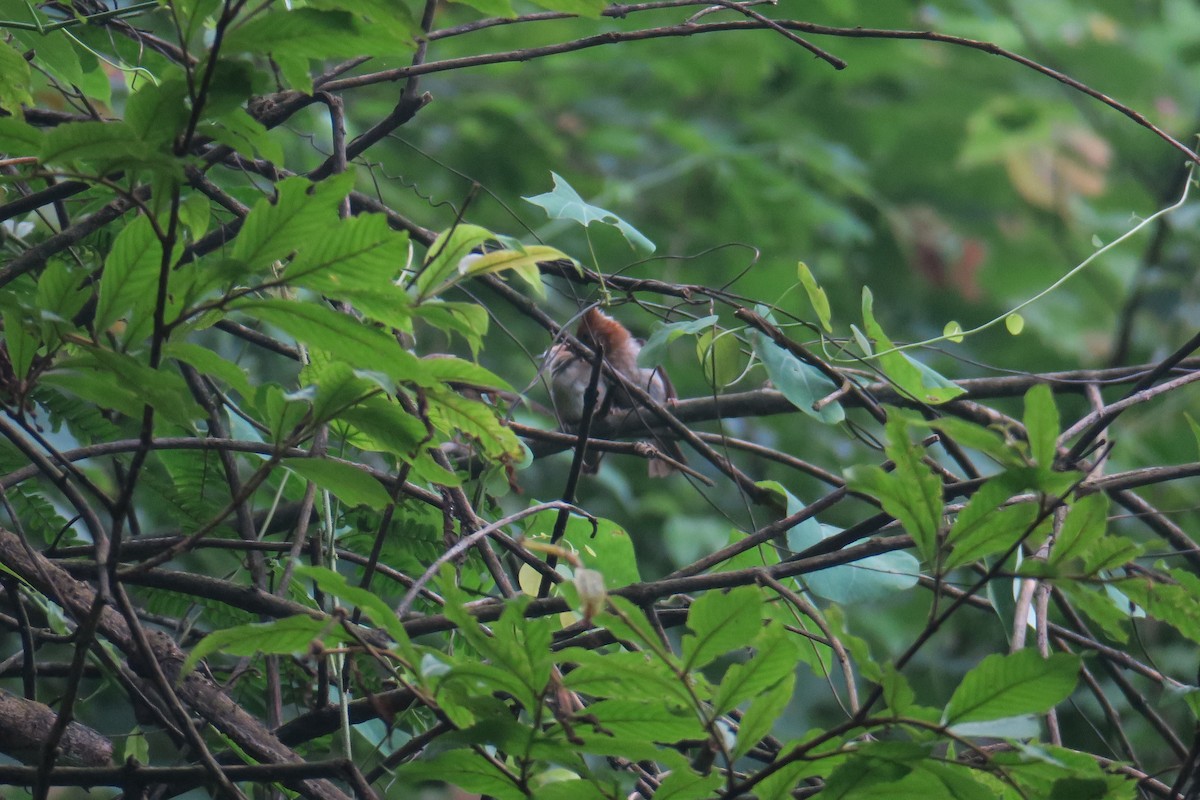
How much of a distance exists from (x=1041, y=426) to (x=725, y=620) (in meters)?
0.27

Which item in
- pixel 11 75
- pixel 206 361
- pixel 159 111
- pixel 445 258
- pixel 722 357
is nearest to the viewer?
pixel 159 111

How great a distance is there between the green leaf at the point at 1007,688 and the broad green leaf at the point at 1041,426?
0.15m

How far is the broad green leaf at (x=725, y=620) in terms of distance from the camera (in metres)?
0.78

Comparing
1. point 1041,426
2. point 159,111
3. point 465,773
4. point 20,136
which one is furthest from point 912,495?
point 20,136

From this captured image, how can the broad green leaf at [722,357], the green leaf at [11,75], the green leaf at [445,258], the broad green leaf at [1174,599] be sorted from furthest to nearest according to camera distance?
1. the broad green leaf at [722,357]
2. the green leaf at [11,75]
3. the green leaf at [445,258]
4. the broad green leaf at [1174,599]

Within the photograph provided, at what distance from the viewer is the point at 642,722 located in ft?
2.75

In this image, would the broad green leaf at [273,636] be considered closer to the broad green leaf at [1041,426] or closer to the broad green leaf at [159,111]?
the broad green leaf at [159,111]

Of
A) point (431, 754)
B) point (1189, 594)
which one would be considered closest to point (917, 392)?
point (1189, 594)

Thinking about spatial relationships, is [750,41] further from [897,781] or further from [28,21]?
[897,781]

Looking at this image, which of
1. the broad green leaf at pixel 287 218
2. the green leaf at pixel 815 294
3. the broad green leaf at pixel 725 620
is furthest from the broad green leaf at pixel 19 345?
the green leaf at pixel 815 294

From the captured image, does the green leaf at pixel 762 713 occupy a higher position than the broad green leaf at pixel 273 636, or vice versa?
the broad green leaf at pixel 273 636

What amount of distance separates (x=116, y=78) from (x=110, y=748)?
2.03 metres

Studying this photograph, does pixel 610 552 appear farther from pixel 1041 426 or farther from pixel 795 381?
pixel 1041 426

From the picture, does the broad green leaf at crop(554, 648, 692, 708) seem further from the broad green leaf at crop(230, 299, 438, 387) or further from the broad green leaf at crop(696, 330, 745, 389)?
the broad green leaf at crop(696, 330, 745, 389)
